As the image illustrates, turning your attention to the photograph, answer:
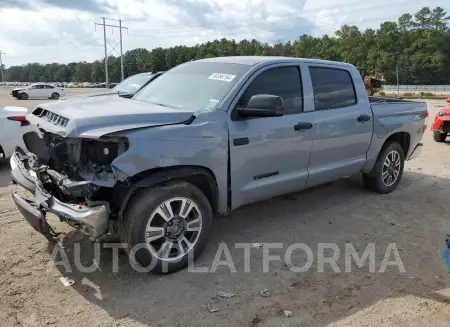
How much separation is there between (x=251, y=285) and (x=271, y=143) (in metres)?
1.45

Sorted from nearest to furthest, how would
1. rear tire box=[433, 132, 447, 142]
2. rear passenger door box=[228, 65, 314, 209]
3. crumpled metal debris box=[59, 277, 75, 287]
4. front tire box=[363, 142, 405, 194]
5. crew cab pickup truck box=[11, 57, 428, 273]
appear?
crew cab pickup truck box=[11, 57, 428, 273]
crumpled metal debris box=[59, 277, 75, 287]
rear passenger door box=[228, 65, 314, 209]
front tire box=[363, 142, 405, 194]
rear tire box=[433, 132, 447, 142]

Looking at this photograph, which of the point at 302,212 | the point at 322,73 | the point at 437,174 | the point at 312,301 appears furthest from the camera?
the point at 437,174

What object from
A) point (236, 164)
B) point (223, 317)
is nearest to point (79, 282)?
point (223, 317)

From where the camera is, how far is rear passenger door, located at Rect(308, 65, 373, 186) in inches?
194

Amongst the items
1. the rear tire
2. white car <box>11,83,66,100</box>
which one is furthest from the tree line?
the rear tire

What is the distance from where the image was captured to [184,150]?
3678 millimetres

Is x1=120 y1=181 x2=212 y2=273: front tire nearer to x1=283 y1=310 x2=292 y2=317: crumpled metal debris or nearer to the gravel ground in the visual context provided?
the gravel ground

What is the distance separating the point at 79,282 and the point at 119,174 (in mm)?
1073

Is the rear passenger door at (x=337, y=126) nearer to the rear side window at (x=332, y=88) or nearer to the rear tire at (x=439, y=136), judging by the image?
the rear side window at (x=332, y=88)

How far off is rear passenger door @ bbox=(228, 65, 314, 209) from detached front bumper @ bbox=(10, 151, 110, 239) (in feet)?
4.44

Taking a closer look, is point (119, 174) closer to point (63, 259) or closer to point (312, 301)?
point (63, 259)

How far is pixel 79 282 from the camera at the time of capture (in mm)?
3643

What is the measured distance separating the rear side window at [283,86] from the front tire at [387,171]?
198 centimetres

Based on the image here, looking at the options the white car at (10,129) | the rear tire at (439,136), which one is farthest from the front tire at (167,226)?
the rear tire at (439,136)
